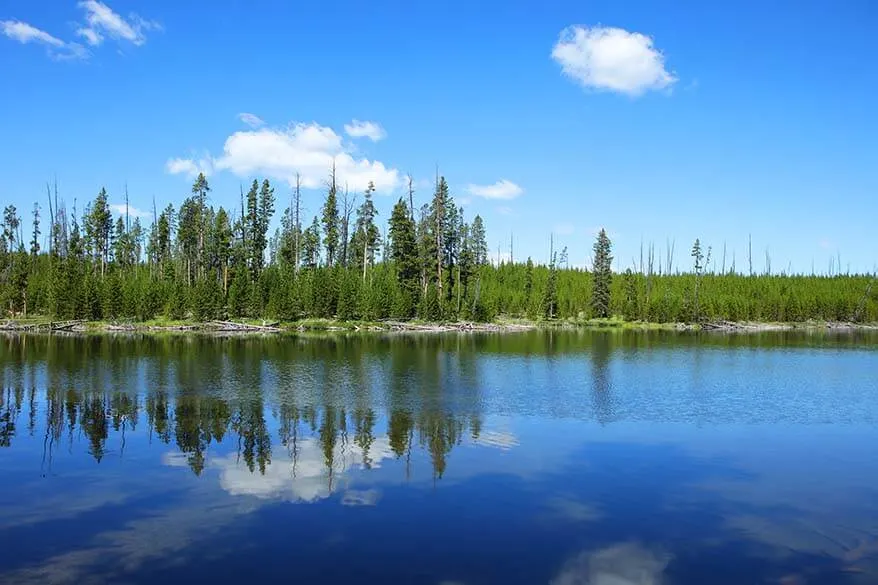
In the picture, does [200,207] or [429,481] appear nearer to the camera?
[429,481]

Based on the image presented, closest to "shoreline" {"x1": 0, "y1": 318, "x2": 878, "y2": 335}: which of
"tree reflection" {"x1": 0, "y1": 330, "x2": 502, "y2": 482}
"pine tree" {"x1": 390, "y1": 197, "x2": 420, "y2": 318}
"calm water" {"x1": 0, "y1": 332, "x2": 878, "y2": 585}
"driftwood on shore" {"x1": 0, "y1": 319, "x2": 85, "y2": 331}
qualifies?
"driftwood on shore" {"x1": 0, "y1": 319, "x2": 85, "y2": 331}

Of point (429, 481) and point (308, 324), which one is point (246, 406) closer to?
point (429, 481)

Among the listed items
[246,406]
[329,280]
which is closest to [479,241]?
[329,280]

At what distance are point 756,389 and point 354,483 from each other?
25276 mm

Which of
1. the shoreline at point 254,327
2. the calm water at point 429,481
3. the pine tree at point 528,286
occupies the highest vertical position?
the pine tree at point 528,286

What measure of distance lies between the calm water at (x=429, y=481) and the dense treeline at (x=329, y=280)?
4727 centimetres

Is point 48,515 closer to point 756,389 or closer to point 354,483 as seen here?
point 354,483

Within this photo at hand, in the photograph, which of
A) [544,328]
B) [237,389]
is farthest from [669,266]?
[237,389]

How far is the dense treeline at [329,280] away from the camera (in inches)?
3103

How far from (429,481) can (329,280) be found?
224 ft

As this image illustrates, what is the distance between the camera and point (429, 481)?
15.7 metres

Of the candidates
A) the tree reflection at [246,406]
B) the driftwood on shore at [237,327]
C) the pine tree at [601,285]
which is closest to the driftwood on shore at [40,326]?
the driftwood on shore at [237,327]

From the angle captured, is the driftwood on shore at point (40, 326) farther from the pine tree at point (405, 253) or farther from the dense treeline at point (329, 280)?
the pine tree at point (405, 253)

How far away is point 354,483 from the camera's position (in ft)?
50.5
